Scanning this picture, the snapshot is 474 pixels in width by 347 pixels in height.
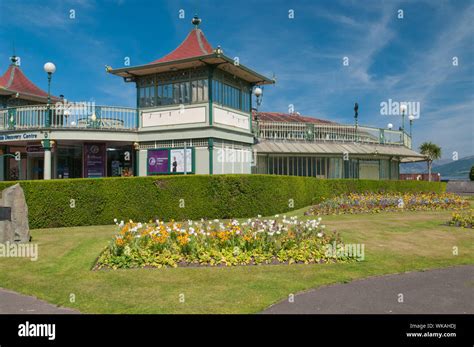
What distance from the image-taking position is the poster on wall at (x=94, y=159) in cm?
2562

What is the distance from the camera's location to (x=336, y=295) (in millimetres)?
6969

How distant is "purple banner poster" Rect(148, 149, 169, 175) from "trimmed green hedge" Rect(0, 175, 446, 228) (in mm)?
6554

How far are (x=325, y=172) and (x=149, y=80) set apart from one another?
14.6m

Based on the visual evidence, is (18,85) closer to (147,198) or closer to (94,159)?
(94,159)

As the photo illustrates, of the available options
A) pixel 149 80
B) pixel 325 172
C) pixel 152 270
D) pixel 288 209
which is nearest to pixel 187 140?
pixel 149 80

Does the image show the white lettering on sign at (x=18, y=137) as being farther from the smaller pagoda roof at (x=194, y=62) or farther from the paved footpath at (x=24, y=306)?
the paved footpath at (x=24, y=306)

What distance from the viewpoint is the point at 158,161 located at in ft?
77.6

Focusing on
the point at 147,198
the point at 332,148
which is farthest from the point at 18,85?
the point at 332,148

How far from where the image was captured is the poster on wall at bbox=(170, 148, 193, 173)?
22688 mm

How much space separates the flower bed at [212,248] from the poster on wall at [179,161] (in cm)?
1202

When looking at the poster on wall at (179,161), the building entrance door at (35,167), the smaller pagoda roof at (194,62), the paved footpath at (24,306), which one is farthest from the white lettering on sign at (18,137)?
the paved footpath at (24,306)
